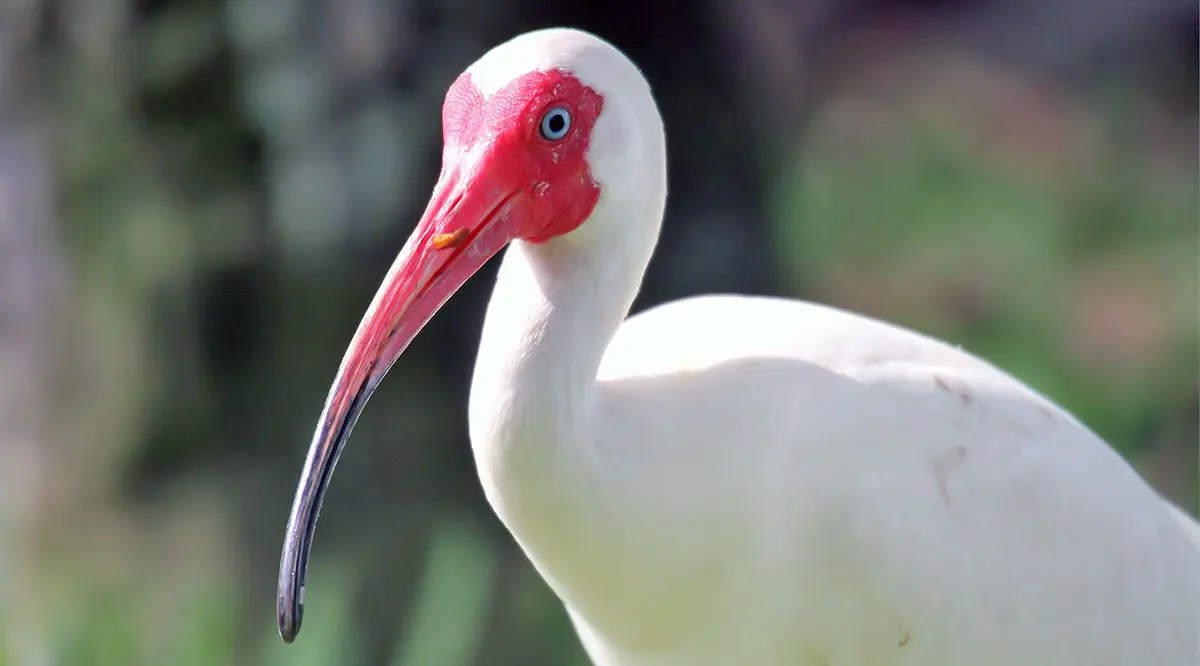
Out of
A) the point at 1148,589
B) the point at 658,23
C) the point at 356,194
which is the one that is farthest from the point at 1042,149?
the point at 1148,589

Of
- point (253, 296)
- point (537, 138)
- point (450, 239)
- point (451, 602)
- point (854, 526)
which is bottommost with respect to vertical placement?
point (451, 602)

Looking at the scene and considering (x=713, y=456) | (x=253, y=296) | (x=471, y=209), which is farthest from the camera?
(x=253, y=296)

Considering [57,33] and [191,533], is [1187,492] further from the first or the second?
[57,33]

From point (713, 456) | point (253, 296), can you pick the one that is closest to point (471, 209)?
point (713, 456)

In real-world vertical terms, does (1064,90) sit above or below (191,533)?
above

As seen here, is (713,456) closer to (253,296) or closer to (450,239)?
(450,239)

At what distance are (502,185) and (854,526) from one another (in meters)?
0.59

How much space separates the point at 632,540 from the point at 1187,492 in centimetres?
324

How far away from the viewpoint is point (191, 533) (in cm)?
367

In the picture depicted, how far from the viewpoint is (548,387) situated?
60.0 inches

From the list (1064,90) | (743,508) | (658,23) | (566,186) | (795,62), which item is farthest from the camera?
(1064,90)

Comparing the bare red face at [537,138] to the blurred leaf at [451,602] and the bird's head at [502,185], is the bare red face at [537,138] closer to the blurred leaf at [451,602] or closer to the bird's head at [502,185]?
the bird's head at [502,185]

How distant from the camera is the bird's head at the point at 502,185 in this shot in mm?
1504

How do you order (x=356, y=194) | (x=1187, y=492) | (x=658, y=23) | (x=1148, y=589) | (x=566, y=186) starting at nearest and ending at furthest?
(x=566, y=186) → (x=1148, y=589) → (x=356, y=194) → (x=658, y=23) → (x=1187, y=492)
